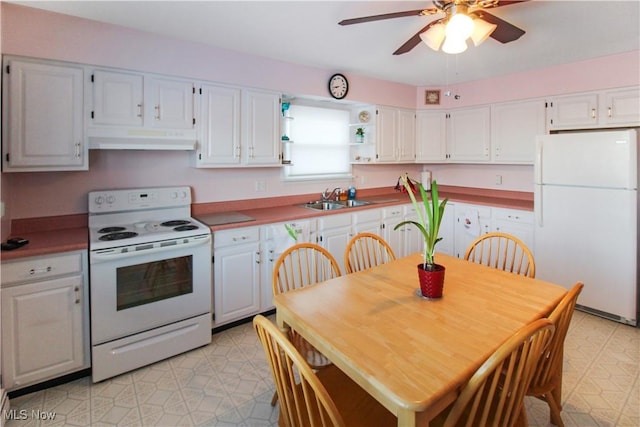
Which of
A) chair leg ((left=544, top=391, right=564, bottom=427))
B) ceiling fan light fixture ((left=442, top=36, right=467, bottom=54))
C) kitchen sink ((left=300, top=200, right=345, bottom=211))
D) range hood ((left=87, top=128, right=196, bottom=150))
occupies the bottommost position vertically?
chair leg ((left=544, top=391, right=564, bottom=427))

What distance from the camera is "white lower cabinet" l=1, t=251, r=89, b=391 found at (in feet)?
6.44

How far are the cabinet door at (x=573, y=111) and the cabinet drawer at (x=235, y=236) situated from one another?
3.26 m

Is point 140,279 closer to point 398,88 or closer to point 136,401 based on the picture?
point 136,401

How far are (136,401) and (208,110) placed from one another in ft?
7.12

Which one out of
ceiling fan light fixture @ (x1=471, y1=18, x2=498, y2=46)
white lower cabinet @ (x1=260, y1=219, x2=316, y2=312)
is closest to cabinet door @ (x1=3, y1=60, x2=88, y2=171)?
white lower cabinet @ (x1=260, y1=219, x2=316, y2=312)

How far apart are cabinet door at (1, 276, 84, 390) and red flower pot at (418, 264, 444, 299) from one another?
6.74 feet

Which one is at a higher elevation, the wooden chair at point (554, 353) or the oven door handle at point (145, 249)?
the oven door handle at point (145, 249)

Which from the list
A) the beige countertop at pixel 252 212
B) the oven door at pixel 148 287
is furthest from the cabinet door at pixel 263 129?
the oven door at pixel 148 287

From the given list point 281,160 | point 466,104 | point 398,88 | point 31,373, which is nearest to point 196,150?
point 281,160

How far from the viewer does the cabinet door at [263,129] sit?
317 centimetres

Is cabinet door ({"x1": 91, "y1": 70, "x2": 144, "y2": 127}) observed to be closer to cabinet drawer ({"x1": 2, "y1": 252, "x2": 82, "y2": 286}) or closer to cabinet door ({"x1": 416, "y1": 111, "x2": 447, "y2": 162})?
cabinet drawer ({"x1": 2, "y1": 252, "x2": 82, "y2": 286})

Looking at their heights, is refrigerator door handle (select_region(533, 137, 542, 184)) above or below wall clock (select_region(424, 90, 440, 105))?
below

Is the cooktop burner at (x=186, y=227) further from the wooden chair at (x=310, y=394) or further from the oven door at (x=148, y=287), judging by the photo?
the wooden chair at (x=310, y=394)

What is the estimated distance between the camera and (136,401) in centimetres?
205
